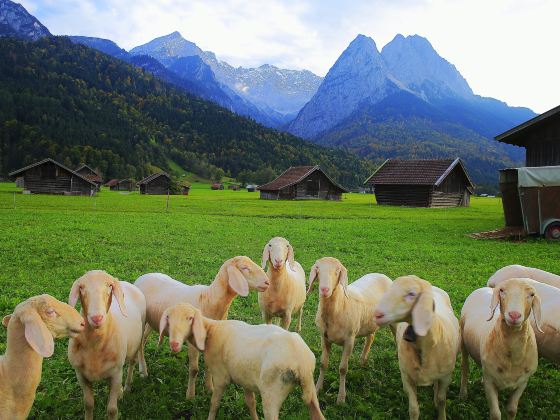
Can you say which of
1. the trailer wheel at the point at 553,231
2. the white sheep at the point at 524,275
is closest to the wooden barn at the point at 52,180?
the trailer wheel at the point at 553,231

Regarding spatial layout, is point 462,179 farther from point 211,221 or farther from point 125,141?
point 125,141

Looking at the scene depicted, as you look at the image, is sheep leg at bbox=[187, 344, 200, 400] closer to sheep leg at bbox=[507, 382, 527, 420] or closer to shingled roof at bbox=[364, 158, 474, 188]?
sheep leg at bbox=[507, 382, 527, 420]

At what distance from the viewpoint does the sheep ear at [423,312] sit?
4.35 meters

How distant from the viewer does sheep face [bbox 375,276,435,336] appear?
4.42 metres

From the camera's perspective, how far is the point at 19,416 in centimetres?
407

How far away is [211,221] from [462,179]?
123 ft

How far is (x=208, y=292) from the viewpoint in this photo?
6301 mm

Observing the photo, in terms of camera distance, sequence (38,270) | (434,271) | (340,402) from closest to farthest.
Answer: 1. (340,402)
2. (38,270)
3. (434,271)

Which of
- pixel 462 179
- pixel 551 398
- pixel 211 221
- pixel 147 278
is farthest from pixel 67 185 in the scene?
pixel 551 398

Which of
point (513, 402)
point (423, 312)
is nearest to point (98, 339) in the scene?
point (423, 312)

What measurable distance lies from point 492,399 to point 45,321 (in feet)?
15.8

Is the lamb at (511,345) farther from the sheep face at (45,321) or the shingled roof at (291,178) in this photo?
the shingled roof at (291,178)

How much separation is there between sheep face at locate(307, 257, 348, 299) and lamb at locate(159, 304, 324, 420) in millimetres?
1002

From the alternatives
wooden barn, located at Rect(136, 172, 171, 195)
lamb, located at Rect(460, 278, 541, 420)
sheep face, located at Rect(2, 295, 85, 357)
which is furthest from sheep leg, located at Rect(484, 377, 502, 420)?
wooden barn, located at Rect(136, 172, 171, 195)
